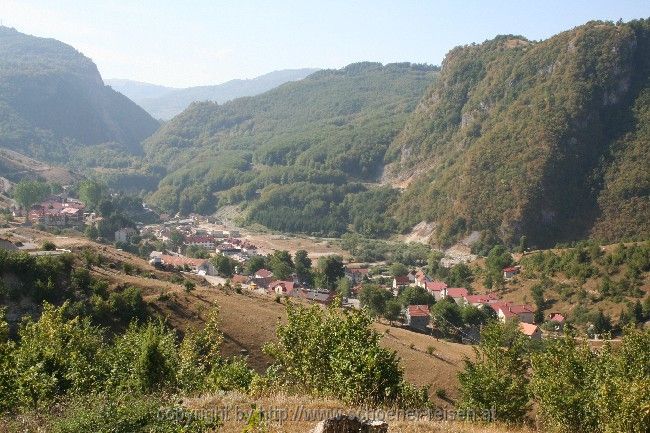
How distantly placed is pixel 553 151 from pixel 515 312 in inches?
2516

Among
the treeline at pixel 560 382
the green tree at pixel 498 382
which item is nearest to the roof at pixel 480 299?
the treeline at pixel 560 382

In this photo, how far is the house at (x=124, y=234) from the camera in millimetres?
87006

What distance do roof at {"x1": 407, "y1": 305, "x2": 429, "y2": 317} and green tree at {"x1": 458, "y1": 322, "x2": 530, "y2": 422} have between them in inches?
1389

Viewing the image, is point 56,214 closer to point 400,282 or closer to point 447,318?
point 400,282

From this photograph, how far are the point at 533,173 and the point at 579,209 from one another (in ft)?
36.4

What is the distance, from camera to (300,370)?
18203 millimetres

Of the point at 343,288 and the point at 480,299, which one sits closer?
the point at 343,288

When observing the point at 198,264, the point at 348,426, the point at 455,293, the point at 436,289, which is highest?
the point at 348,426

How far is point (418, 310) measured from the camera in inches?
2327

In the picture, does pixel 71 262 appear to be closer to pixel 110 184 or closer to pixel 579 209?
pixel 579 209

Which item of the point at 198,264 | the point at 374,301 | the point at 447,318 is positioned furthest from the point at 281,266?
the point at 447,318

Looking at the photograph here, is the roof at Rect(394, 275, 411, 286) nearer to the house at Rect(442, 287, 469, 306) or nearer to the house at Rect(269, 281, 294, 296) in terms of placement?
the house at Rect(442, 287, 469, 306)

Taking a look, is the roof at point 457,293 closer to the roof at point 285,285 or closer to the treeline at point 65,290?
the roof at point 285,285

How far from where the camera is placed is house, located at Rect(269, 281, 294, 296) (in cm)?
6595
